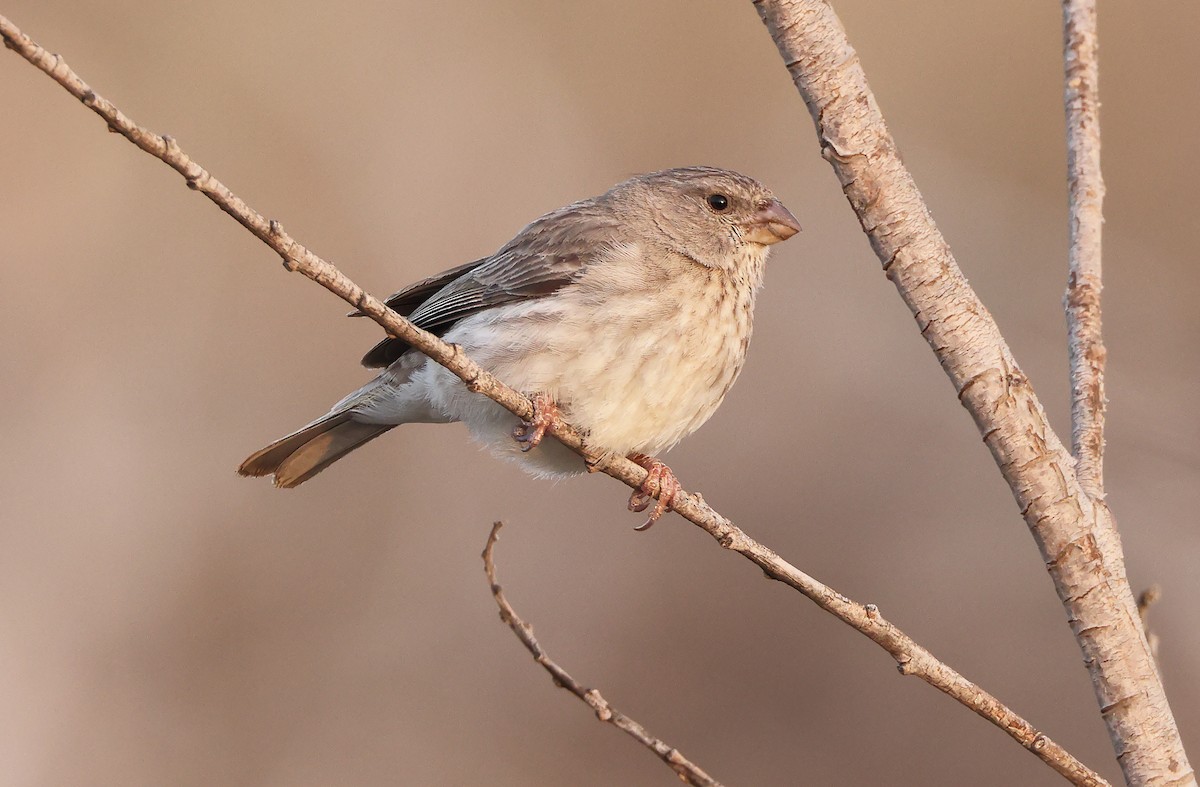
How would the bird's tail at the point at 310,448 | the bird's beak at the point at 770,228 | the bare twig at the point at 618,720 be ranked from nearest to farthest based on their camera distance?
the bare twig at the point at 618,720 → the bird's beak at the point at 770,228 → the bird's tail at the point at 310,448

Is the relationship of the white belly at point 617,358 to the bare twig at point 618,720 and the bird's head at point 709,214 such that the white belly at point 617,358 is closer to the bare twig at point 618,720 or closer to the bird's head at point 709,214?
the bird's head at point 709,214

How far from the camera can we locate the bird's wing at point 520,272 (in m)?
4.77

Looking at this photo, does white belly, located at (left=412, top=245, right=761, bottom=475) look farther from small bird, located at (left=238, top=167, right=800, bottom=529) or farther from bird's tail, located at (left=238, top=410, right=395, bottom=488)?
bird's tail, located at (left=238, top=410, right=395, bottom=488)

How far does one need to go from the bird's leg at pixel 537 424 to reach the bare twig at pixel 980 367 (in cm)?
→ 134

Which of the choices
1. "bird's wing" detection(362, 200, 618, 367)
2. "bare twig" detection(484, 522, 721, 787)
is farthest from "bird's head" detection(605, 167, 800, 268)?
"bare twig" detection(484, 522, 721, 787)

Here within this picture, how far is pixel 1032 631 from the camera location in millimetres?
7277

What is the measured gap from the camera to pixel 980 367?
2.87 meters

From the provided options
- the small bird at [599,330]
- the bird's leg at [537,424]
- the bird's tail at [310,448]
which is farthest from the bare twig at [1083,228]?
the bird's tail at [310,448]

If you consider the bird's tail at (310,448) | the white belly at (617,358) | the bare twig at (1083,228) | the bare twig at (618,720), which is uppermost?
the bare twig at (1083,228)

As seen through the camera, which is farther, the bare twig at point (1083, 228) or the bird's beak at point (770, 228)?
the bird's beak at point (770, 228)

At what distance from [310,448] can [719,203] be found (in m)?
1.95

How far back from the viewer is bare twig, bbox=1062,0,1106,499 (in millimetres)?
3271

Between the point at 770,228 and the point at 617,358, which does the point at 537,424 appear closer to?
the point at 617,358

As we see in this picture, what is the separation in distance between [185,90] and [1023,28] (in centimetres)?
607
